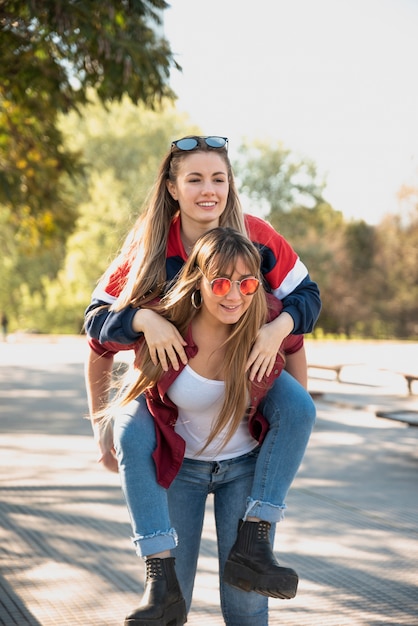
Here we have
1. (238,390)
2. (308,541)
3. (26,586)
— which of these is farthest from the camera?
(308,541)

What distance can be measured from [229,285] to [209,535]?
11.9 ft

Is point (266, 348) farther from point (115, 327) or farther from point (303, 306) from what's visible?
point (115, 327)

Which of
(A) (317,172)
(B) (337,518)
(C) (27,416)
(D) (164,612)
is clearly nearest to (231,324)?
(D) (164,612)

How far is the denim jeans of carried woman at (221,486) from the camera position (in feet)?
8.36

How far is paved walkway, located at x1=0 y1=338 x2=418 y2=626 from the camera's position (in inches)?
170

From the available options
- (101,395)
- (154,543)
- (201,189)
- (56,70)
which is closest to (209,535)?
(101,395)

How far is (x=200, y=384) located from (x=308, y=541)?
3328 millimetres

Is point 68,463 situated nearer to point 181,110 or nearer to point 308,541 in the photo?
point 308,541

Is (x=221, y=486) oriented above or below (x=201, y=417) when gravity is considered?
below

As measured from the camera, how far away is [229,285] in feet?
8.30

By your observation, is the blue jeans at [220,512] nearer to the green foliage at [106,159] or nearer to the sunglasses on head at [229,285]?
the sunglasses on head at [229,285]

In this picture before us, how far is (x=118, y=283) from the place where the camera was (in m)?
2.81

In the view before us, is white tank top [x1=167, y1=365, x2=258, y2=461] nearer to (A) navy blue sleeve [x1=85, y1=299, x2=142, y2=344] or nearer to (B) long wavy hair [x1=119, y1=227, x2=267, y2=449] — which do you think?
(B) long wavy hair [x1=119, y1=227, x2=267, y2=449]

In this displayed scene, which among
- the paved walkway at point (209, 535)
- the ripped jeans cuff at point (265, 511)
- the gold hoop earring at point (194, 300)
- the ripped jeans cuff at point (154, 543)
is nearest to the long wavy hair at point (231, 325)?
the gold hoop earring at point (194, 300)
